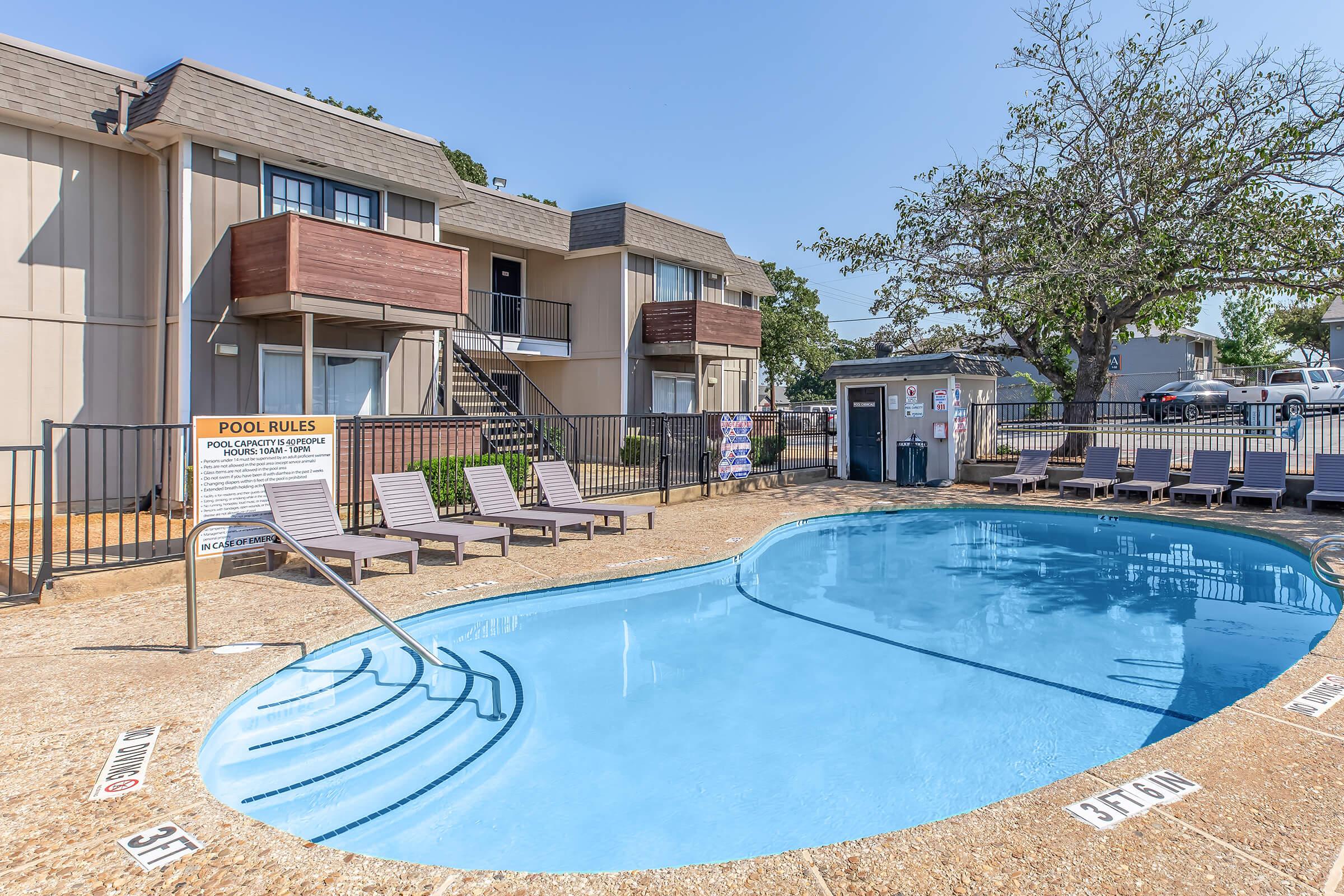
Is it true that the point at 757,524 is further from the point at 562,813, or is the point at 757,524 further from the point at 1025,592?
the point at 562,813

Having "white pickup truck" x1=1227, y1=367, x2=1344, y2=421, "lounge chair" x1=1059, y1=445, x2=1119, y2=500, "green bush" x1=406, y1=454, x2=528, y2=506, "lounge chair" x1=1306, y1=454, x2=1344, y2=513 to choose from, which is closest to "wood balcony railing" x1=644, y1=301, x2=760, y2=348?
"green bush" x1=406, y1=454, x2=528, y2=506

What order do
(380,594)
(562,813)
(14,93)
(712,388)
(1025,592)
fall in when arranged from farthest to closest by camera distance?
(712,388)
(14,93)
(1025,592)
(380,594)
(562,813)

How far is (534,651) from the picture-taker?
6.71 m

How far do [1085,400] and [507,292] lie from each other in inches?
605

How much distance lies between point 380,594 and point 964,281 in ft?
54.0

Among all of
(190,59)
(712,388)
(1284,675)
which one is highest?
(190,59)

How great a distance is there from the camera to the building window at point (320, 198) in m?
13.0

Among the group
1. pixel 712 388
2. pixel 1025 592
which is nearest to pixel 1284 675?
pixel 1025 592

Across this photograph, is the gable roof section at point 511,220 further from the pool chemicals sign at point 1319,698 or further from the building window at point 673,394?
the pool chemicals sign at point 1319,698

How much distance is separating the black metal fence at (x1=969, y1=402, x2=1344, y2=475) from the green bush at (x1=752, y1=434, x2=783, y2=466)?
4.58 metres

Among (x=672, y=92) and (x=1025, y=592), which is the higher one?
(x=672, y=92)

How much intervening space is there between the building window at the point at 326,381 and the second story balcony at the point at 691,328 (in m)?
8.72

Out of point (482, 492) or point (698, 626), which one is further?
point (482, 492)

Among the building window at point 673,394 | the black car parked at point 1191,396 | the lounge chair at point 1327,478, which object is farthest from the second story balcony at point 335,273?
the black car parked at point 1191,396
